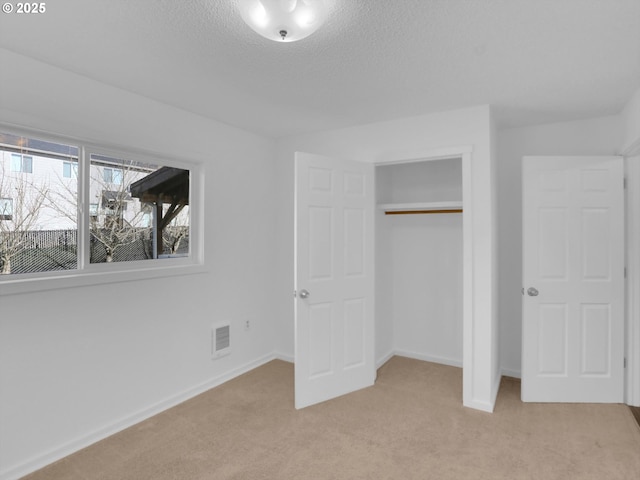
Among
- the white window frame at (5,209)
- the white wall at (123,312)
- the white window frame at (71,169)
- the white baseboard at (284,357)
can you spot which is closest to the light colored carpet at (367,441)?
the white wall at (123,312)

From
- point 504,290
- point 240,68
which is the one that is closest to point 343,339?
point 504,290

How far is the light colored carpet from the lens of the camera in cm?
215

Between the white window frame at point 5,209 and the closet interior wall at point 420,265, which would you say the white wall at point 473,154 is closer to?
the closet interior wall at point 420,265

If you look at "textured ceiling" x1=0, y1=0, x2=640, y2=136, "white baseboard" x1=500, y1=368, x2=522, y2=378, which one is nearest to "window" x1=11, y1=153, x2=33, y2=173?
"textured ceiling" x1=0, y1=0, x2=640, y2=136

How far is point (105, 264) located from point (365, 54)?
2.21 m

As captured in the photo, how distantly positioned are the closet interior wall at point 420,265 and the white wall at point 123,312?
1315mm

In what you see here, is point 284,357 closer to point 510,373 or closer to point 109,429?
point 109,429

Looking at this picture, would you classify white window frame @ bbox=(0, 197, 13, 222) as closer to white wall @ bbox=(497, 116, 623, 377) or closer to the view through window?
the view through window

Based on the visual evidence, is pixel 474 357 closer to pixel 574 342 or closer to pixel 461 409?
pixel 461 409

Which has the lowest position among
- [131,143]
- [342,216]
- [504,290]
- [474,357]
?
[474,357]

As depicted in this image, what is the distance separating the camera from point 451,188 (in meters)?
3.81

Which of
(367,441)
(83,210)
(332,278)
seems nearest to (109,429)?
(83,210)

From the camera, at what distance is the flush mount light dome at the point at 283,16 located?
146 cm

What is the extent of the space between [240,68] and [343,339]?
2235 mm
